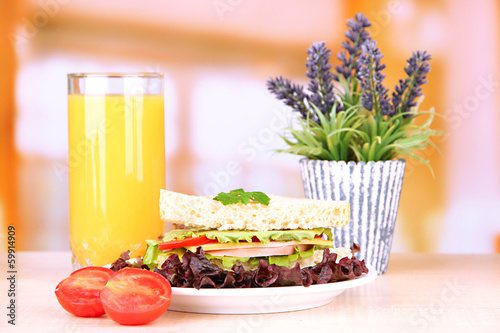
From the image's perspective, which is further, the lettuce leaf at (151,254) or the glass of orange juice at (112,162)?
the glass of orange juice at (112,162)

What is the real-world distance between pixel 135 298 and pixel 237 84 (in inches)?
38.0

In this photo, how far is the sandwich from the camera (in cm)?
104

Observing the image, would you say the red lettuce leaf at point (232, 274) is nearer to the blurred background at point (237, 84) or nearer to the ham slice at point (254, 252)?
the ham slice at point (254, 252)

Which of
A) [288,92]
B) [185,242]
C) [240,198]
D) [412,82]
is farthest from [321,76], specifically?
[185,242]

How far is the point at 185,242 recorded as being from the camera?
1.09 metres

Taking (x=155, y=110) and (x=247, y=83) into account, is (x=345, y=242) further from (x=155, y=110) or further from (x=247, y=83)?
(x=247, y=83)

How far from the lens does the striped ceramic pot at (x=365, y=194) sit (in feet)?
4.36

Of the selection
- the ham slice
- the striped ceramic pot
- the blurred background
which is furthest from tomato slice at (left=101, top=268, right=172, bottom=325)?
the blurred background

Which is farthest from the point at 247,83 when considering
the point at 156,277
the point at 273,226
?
the point at 156,277

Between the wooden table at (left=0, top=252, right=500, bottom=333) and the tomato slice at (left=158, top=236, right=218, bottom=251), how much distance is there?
0.11m

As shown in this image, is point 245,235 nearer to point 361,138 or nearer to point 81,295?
point 81,295

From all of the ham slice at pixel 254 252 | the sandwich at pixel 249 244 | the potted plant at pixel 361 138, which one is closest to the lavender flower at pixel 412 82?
the potted plant at pixel 361 138

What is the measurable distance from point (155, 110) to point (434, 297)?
0.63m

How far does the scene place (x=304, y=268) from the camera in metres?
1.09
